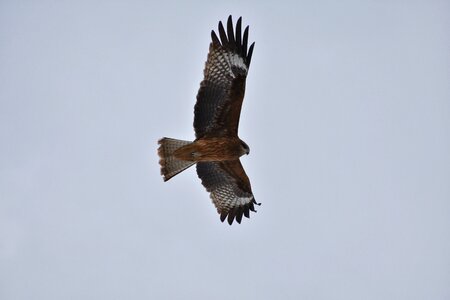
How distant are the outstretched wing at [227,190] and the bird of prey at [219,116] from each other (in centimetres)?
5

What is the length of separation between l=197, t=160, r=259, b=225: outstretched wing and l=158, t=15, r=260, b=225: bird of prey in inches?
2.0

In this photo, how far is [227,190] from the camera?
14391 millimetres

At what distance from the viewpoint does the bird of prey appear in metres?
12.8

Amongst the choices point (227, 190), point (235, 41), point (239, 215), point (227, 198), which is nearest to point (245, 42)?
point (235, 41)

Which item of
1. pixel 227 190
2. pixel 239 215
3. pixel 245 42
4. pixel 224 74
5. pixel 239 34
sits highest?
pixel 239 34

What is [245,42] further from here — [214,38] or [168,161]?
[168,161]

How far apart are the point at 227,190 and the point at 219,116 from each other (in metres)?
1.94

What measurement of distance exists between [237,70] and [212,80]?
1.56 ft

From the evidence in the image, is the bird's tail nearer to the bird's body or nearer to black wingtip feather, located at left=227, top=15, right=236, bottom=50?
the bird's body

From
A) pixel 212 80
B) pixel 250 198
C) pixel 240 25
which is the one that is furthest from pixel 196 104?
pixel 250 198

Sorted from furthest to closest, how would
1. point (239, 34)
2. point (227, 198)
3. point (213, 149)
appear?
1. point (227, 198)
2. point (213, 149)
3. point (239, 34)

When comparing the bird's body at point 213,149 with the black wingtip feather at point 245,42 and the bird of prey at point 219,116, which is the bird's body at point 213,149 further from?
the black wingtip feather at point 245,42

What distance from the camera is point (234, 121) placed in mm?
13148

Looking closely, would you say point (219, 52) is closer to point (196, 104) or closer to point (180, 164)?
point (196, 104)
